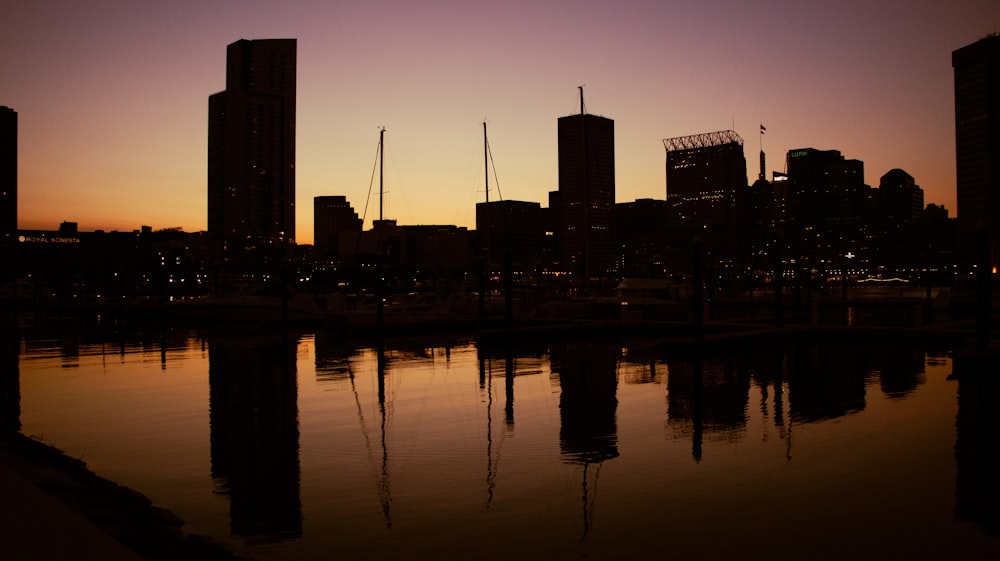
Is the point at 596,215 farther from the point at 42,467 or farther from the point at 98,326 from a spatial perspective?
the point at 42,467

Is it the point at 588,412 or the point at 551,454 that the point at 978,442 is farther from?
the point at 551,454

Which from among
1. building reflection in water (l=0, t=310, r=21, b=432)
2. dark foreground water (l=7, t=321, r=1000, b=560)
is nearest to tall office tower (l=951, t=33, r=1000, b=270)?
dark foreground water (l=7, t=321, r=1000, b=560)

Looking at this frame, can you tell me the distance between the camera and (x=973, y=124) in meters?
167

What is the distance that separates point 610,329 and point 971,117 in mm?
167421

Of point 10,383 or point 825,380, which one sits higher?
point 10,383

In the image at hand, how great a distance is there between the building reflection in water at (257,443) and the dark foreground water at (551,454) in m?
0.05

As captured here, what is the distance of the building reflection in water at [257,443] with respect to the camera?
9086mm

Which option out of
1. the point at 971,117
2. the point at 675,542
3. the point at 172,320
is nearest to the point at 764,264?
the point at 971,117

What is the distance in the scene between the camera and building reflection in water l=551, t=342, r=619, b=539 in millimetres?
11164

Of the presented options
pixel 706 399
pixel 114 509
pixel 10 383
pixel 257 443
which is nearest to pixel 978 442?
pixel 706 399

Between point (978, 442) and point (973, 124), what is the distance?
604 ft

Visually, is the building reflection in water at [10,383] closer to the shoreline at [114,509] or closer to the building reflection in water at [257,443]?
the shoreline at [114,509]

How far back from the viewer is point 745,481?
10.5m

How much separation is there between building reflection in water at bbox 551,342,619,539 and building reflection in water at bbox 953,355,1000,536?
14.7 feet
